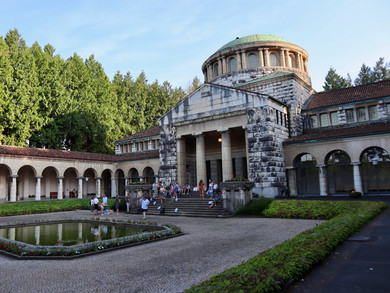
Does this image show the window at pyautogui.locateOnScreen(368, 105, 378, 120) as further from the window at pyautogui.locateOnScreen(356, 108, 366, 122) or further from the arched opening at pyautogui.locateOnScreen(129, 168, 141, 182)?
the arched opening at pyautogui.locateOnScreen(129, 168, 141, 182)

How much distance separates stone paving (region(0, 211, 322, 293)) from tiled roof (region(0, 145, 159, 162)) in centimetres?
2456

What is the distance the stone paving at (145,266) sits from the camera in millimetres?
7047

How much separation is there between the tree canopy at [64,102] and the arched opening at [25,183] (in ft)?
11.0

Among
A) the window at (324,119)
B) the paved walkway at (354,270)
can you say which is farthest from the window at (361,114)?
the paved walkway at (354,270)

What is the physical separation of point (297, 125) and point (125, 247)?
80.5 feet

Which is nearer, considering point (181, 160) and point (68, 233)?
point (68, 233)

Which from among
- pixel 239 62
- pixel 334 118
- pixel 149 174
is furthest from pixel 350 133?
pixel 149 174

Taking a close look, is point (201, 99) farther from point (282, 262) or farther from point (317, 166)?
point (282, 262)

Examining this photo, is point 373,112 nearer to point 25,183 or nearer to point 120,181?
point 120,181

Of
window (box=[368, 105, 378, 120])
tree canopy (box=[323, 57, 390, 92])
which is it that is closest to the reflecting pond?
window (box=[368, 105, 378, 120])

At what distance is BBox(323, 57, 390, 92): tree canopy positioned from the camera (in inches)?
1800

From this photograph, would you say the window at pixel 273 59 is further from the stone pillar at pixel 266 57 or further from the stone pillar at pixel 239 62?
the stone pillar at pixel 239 62

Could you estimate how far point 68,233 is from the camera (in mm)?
15477

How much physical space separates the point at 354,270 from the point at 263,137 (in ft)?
62.9
